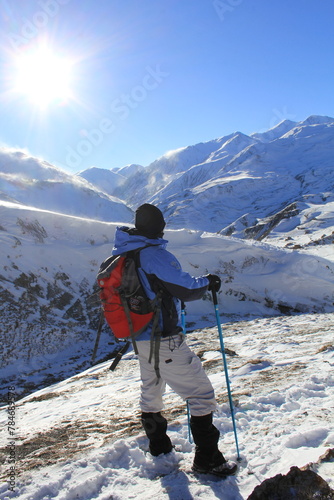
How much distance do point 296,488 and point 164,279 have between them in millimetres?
1901

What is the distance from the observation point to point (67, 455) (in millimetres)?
3514

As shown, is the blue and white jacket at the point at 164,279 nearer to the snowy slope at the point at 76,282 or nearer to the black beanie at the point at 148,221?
the black beanie at the point at 148,221

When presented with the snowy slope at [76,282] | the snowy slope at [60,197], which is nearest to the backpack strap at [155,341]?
the snowy slope at [76,282]

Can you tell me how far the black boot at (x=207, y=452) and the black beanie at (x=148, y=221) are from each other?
1923mm

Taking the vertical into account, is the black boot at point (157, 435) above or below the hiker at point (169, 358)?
below

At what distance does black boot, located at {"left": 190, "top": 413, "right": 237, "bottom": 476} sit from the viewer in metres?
2.91

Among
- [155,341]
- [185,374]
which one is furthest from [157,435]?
[155,341]

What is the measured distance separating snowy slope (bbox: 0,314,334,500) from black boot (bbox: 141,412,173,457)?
0.08 metres

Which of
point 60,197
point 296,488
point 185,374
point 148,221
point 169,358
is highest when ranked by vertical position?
point 60,197

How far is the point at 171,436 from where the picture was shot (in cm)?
375

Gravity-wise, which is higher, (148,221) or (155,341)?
(148,221)

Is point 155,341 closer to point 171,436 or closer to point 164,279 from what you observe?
point 164,279

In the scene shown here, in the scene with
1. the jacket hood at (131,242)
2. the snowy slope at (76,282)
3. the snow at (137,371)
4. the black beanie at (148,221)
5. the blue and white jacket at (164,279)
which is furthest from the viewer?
the snowy slope at (76,282)

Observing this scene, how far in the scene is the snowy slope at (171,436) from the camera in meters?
2.86
